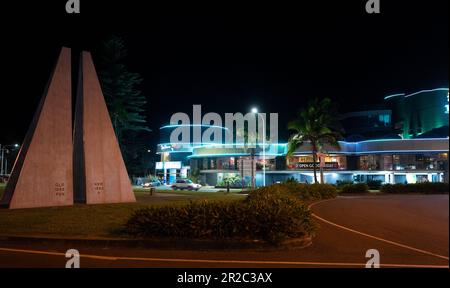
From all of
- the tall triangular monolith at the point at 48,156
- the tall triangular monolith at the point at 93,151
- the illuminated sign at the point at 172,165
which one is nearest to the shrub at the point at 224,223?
the tall triangular monolith at the point at 48,156

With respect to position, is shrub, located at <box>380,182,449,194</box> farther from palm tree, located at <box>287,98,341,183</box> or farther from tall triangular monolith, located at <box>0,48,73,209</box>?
tall triangular monolith, located at <box>0,48,73,209</box>

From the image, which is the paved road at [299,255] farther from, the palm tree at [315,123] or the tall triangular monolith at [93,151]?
the palm tree at [315,123]

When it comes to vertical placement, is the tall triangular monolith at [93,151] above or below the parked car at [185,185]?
above

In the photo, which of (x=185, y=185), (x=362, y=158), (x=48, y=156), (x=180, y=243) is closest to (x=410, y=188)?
(x=362, y=158)

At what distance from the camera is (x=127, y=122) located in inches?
2119

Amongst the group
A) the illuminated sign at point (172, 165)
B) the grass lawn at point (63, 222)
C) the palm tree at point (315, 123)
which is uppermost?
the palm tree at point (315, 123)

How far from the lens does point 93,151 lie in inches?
871

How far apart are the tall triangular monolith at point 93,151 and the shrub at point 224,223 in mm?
11190

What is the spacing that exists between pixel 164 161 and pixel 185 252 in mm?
73894

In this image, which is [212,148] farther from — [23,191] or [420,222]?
[420,222]

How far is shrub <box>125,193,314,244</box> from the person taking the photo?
10688 millimetres

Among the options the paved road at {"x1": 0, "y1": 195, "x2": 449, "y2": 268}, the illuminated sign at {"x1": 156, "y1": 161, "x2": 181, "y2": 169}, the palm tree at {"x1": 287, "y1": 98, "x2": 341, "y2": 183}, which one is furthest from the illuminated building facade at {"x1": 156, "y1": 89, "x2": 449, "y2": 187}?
the paved road at {"x1": 0, "y1": 195, "x2": 449, "y2": 268}

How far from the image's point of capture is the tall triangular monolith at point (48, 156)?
1988 cm

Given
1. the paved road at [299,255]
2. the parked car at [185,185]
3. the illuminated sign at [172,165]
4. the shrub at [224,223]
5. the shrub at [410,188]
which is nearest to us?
the paved road at [299,255]
